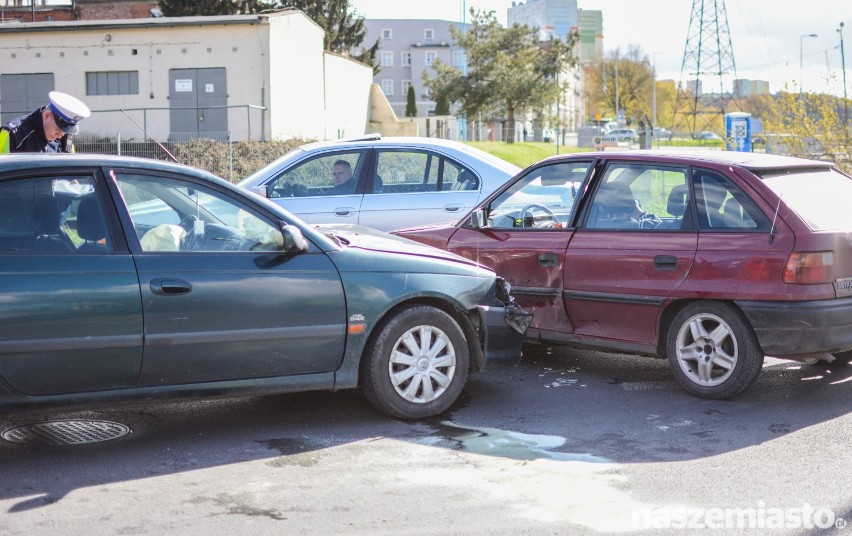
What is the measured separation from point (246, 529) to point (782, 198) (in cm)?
411

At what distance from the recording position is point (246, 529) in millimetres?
4617

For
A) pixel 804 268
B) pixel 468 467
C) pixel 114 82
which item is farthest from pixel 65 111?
pixel 114 82

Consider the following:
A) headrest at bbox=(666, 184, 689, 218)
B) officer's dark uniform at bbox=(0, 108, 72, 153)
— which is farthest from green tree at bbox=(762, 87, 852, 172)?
officer's dark uniform at bbox=(0, 108, 72, 153)

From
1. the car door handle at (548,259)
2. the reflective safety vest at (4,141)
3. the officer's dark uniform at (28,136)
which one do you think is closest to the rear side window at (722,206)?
the car door handle at (548,259)

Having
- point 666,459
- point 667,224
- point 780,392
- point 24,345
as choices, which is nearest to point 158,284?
point 24,345

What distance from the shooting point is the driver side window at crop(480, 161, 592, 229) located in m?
7.94

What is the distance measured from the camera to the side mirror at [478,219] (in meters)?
8.25

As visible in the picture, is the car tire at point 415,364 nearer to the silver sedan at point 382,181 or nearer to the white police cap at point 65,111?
the white police cap at point 65,111

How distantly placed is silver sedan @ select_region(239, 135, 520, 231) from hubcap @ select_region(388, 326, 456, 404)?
173 inches

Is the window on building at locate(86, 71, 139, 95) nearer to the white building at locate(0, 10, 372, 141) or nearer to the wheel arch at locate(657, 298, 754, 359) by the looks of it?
the white building at locate(0, 10, 372, 141)

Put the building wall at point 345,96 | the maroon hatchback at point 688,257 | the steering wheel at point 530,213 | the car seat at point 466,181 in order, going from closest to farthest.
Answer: the maroon hatchback at point 688,257, the steering wheel at point 530,213, the car seat at point 466,181, the building wall at point 345,96

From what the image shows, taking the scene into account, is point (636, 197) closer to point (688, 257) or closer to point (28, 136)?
point (688, 257)

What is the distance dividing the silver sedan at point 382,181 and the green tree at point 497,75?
42044mm

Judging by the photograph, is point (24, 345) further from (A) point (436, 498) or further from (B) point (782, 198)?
(B) point (782, 198)
